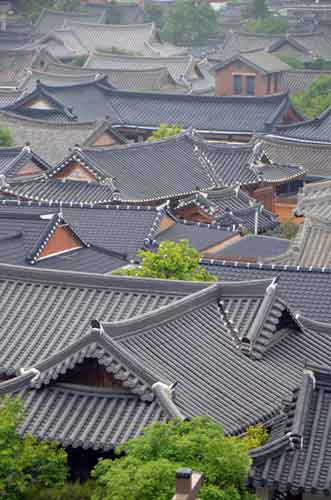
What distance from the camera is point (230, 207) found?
3588 cm

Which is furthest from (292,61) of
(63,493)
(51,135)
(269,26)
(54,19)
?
(63,493)

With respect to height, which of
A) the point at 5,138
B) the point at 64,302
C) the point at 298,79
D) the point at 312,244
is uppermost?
the point at 64,302

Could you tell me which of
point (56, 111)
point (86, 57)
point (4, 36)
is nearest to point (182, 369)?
point (56, 111)

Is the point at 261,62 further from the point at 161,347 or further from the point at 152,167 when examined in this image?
the point at 161,347

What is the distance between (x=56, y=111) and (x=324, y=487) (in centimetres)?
3837

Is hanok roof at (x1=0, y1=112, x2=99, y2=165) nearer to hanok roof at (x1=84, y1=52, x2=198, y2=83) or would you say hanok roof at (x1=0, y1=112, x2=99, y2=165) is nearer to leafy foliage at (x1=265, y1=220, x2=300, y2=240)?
leafy foliage at (x1=265, y1=220, x2=300, y2=240)

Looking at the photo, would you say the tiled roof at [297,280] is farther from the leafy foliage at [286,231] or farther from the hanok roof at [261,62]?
the hanok roof at [261,62]

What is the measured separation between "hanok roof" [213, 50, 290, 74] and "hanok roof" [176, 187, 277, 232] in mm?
28067

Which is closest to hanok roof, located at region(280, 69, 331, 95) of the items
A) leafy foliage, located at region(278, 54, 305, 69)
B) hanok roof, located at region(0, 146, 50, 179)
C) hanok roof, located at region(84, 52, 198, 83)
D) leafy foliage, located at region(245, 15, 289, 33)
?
leafy foliage, located at region(278, 54, 305, 69)

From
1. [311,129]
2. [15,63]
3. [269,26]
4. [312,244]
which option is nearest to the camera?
[312,244]

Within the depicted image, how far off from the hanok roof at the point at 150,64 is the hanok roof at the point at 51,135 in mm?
22070

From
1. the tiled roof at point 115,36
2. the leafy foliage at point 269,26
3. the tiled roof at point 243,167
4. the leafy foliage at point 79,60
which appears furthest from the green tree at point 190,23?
the tiled roof at point 243,167

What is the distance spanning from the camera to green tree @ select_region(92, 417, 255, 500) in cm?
1068

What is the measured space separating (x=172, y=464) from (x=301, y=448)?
247 cm
